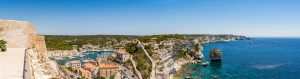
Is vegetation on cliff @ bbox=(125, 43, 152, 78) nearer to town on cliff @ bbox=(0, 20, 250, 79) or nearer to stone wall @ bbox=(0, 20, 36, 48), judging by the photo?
town on cliff @ bbox=(0, 20, 250, 79)

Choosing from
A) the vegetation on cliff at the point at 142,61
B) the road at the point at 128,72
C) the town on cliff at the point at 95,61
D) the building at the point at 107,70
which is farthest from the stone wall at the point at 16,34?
the building at the point at 107,70

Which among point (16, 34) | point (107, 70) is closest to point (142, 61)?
point (107, 70)

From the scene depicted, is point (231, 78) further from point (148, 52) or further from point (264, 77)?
point (148, 52)

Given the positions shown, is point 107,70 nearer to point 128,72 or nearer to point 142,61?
point 128,72

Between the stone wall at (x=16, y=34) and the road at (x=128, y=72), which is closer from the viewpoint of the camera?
the stone wall at (x=16, y=34)

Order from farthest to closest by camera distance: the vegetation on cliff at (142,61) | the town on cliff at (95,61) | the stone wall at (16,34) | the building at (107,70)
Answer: the building at (107,70), the vegetation on cliff at (142,61), the stone wall at (16,34), the town on cliff at (95,61)

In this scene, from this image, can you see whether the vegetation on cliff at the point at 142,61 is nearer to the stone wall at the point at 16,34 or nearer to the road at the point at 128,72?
the road at the point at 128,72

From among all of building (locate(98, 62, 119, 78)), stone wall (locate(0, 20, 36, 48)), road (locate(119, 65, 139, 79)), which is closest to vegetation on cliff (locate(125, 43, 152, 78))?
road (locate(119, 65, 139, 79))

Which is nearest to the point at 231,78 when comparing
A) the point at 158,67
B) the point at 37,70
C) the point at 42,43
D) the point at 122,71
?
the point at 158,67
